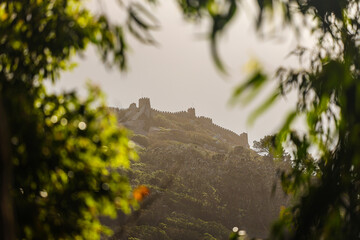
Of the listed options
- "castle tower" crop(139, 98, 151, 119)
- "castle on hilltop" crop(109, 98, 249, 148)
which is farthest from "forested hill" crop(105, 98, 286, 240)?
"castle tower" crop(139, 98, 151, 119)

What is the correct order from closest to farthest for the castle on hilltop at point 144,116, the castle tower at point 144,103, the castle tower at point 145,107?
the castle on hilltop at point 144,116
the castle tower at point 145,107
the castle tower at point 144,103

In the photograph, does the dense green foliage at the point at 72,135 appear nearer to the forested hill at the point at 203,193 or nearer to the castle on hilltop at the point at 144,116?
the forested hill at the point at 203,193

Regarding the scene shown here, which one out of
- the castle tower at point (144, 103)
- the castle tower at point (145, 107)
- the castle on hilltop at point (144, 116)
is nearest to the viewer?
the castle on hilltop at point (144, 116)

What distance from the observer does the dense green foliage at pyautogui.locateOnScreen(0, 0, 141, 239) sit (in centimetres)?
351

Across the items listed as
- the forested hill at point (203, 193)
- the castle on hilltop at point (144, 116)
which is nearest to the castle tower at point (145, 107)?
the castle on hilltop at point (144, 116)

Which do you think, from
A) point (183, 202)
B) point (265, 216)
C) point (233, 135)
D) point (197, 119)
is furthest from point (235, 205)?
point (233, 135)

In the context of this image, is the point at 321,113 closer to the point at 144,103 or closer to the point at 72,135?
the point at 72,135

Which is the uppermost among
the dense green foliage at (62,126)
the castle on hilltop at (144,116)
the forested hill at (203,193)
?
the castle on hilltop at (144,116)

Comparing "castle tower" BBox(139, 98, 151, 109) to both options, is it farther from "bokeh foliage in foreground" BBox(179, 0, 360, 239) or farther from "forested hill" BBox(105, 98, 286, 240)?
"bokeh foliage in foreground" BBox(179, 0, 360, 239)

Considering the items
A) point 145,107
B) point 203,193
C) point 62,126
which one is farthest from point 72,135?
point 145,107

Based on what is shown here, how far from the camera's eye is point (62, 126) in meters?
3.72

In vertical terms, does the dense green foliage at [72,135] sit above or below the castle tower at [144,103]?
below

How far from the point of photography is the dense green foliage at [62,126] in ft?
11.5

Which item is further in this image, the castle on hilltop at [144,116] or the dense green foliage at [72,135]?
the castle on hilltop at [144,116]
